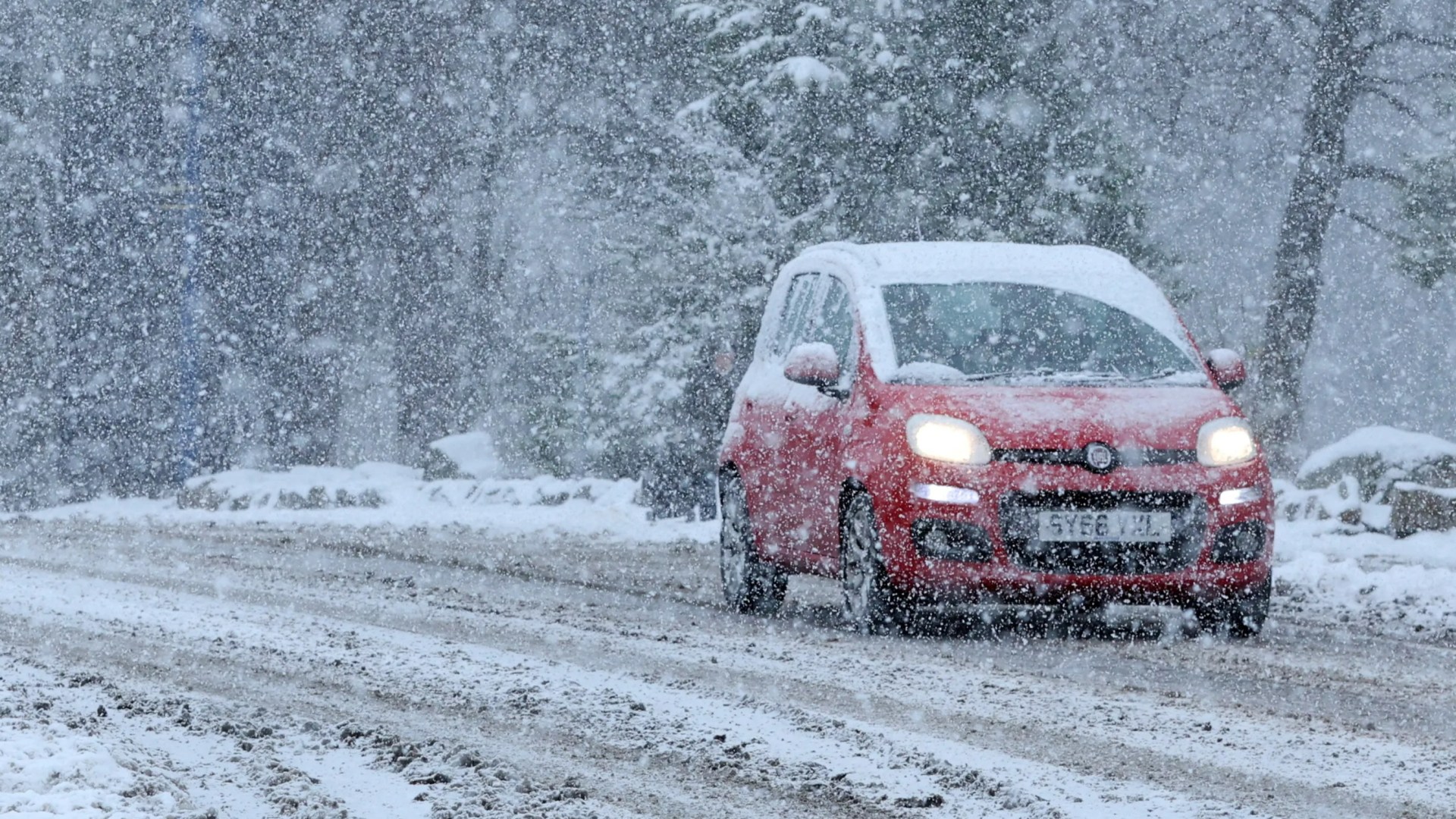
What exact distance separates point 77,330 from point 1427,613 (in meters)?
24.1

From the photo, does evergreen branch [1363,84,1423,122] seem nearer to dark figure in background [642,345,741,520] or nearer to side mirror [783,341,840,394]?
dark figure in background [642,345,741,520]

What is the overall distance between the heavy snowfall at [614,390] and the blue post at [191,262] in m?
0.10

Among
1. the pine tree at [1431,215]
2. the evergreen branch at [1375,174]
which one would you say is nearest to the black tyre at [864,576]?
the pine tree at [1431,215]

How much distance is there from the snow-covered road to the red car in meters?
0.31

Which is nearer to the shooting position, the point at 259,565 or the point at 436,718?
the point at 436,718

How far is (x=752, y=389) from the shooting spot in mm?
10391

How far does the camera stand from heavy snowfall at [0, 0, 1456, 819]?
5625mm


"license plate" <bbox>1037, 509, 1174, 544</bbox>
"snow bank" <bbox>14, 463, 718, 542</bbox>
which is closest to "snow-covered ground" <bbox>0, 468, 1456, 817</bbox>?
"license plate" <bbox>1037, 509, 1174, 544</bbox>

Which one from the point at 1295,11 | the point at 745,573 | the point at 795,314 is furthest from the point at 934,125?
the point at 745,573

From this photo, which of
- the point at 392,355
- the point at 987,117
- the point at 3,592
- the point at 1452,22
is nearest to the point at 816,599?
the point at 3,592

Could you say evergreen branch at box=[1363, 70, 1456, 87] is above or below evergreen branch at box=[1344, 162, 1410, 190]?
above

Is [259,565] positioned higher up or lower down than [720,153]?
lower down

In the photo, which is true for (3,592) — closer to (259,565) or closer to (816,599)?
(259,565)

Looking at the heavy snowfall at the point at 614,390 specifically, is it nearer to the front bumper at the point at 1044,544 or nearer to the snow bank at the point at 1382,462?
the snow bank at the point at 1382,462
